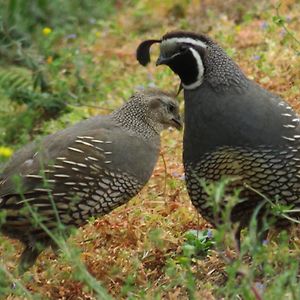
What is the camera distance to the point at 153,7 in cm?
979

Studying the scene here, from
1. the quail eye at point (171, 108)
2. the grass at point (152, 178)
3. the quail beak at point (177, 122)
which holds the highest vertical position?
the quail eye at point (171, 108)

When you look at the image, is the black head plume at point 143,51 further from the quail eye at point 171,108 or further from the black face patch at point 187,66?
the black face patch at point 187,66

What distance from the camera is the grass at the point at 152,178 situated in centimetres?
354

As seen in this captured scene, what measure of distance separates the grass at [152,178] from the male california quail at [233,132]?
273 mm

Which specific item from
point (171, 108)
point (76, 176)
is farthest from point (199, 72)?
point (171, 108)

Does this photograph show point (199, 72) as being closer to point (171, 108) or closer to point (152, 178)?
point (171, 108)

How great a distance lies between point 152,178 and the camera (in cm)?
608

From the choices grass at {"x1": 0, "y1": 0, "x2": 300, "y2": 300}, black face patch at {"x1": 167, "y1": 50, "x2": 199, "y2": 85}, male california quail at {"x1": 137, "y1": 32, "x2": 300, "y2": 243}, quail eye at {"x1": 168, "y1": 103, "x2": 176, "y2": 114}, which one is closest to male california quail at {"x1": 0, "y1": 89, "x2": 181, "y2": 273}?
grass at {"x1": 0, "y1": 0, "x2": 300, "y2": 300}

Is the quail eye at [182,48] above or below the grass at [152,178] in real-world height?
above

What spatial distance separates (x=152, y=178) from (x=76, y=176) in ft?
4.21

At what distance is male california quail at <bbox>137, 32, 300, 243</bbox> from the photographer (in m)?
4.20

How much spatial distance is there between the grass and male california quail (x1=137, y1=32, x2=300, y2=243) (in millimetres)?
273

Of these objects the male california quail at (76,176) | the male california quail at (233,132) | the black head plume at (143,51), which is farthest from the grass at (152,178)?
the black head plume at (143,51)

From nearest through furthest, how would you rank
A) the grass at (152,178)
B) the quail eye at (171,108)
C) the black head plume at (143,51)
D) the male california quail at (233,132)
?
the grass at (152,178), the male california quail at (233,132), the black head plume at (143,51), the quail eye at (171,108)
